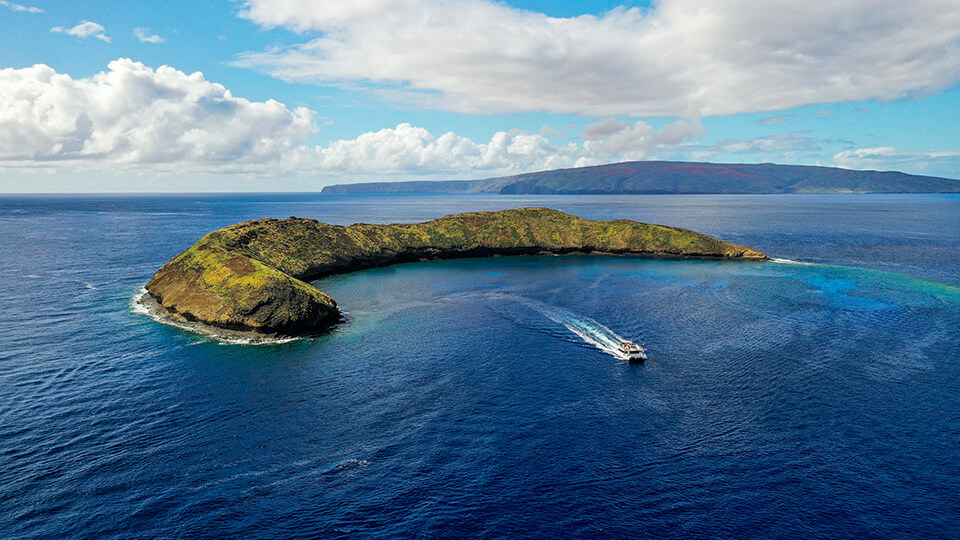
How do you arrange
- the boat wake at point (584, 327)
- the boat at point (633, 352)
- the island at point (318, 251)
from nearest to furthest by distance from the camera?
the boat at point (633, 352) < the boat wake at point (584, 327) < the island at point (318, 251)

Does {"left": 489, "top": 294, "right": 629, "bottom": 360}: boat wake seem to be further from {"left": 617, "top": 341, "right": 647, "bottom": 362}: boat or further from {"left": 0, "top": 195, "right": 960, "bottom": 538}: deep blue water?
{"left": 0, "top": 195, "right": 960, "bottom": 538}: deep blue water

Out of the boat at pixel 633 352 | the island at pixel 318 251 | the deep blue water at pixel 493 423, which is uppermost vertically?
the island at pixel 318 251

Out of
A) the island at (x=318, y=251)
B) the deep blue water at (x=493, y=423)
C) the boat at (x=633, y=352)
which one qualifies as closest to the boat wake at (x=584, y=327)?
the boat at (x=633, y=352)

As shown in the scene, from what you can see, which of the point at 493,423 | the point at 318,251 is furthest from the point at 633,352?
the point at 318,251

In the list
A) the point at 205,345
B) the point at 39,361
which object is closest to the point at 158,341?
the point at 205,345

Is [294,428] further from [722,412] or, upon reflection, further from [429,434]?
[722,412]

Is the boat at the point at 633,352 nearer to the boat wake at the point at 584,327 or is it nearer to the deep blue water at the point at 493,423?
the boat wake at the point at 584,327

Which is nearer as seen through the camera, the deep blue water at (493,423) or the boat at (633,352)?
the deep blue water at (493,423)
